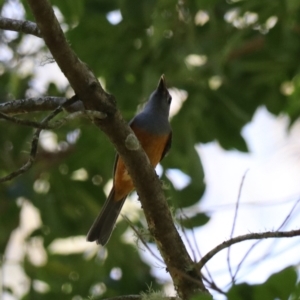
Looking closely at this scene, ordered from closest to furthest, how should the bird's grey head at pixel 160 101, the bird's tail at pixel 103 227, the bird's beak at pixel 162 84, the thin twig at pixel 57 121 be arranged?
the thin twig at pixel 57 121 → the bird's tail at pixel 103 227 → the bird's beak at pixel 162 84 → the bird's grey head at pixel 160 101

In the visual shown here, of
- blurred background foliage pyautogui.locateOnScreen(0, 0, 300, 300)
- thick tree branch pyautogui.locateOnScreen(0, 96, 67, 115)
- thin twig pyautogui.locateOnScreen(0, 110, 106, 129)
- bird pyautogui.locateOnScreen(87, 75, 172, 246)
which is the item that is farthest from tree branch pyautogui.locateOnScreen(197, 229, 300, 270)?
bird pyautogui.locateOnScreen(87, 75, 172, 246)

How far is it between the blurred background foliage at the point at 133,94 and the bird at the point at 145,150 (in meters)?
0.10

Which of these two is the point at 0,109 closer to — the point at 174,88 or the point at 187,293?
the point at 187,293

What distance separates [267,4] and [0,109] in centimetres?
239

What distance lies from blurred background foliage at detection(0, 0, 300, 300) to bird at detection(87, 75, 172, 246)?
0.10 m

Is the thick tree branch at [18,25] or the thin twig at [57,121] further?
the thick tree branch at [18,25]

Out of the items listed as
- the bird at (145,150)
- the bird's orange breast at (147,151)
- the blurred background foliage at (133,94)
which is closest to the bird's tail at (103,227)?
the bird at (145,150)

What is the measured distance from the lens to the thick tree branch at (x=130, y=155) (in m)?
2.24

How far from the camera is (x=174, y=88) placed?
16.1 ft

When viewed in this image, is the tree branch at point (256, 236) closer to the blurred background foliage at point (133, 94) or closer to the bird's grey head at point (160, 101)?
the blurred background foliage at point (133, 94)

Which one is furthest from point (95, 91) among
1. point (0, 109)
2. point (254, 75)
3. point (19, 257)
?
point (19, 257)

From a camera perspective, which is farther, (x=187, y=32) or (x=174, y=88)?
(x=174, y=88)

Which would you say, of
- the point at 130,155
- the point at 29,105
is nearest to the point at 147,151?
the point at 130,155

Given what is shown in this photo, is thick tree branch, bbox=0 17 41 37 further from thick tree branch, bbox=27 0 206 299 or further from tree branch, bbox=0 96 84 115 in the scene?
tree branch, bbox=0 96 84 115
